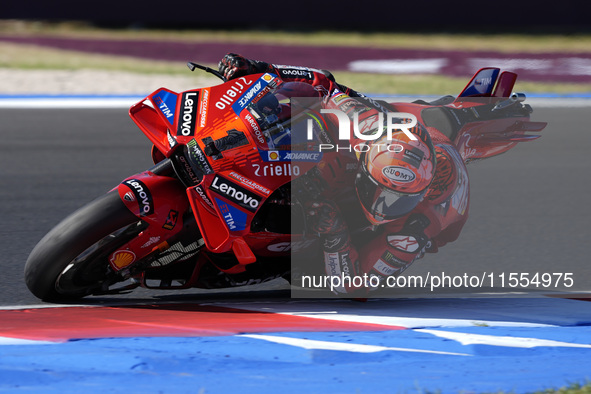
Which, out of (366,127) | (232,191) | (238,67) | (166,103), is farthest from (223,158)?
(366,127)

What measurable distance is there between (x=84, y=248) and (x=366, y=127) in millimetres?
1257

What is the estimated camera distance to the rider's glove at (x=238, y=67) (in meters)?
3.55

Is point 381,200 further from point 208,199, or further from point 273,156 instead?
point 208,199

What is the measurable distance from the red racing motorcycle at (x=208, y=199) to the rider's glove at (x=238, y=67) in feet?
0.37

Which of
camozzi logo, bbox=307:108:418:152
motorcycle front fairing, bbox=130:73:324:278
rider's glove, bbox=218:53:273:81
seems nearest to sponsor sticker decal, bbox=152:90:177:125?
motorcycle front fairing, bbox=130:73:324:278

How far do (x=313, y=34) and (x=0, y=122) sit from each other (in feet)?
24.8

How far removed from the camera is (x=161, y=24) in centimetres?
1538

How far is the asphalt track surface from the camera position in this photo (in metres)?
2.87

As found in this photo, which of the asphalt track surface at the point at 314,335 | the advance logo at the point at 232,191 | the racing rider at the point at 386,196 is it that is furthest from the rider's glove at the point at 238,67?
the asphalt track surface at the point at 314,335

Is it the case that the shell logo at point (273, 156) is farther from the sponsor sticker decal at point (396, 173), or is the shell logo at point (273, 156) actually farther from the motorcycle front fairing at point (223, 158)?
the sponsor sticker decal at point (396, 173)

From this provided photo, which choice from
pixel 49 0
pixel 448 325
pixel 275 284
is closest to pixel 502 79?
pixel 448 325

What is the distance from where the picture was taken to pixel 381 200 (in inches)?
134

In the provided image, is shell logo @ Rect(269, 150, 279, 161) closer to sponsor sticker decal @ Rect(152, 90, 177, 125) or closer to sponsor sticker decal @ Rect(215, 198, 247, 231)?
sponsor sticker decal @ Rect(215, 198, 247, 231)

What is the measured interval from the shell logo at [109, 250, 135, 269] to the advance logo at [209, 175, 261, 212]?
18.6 inches
